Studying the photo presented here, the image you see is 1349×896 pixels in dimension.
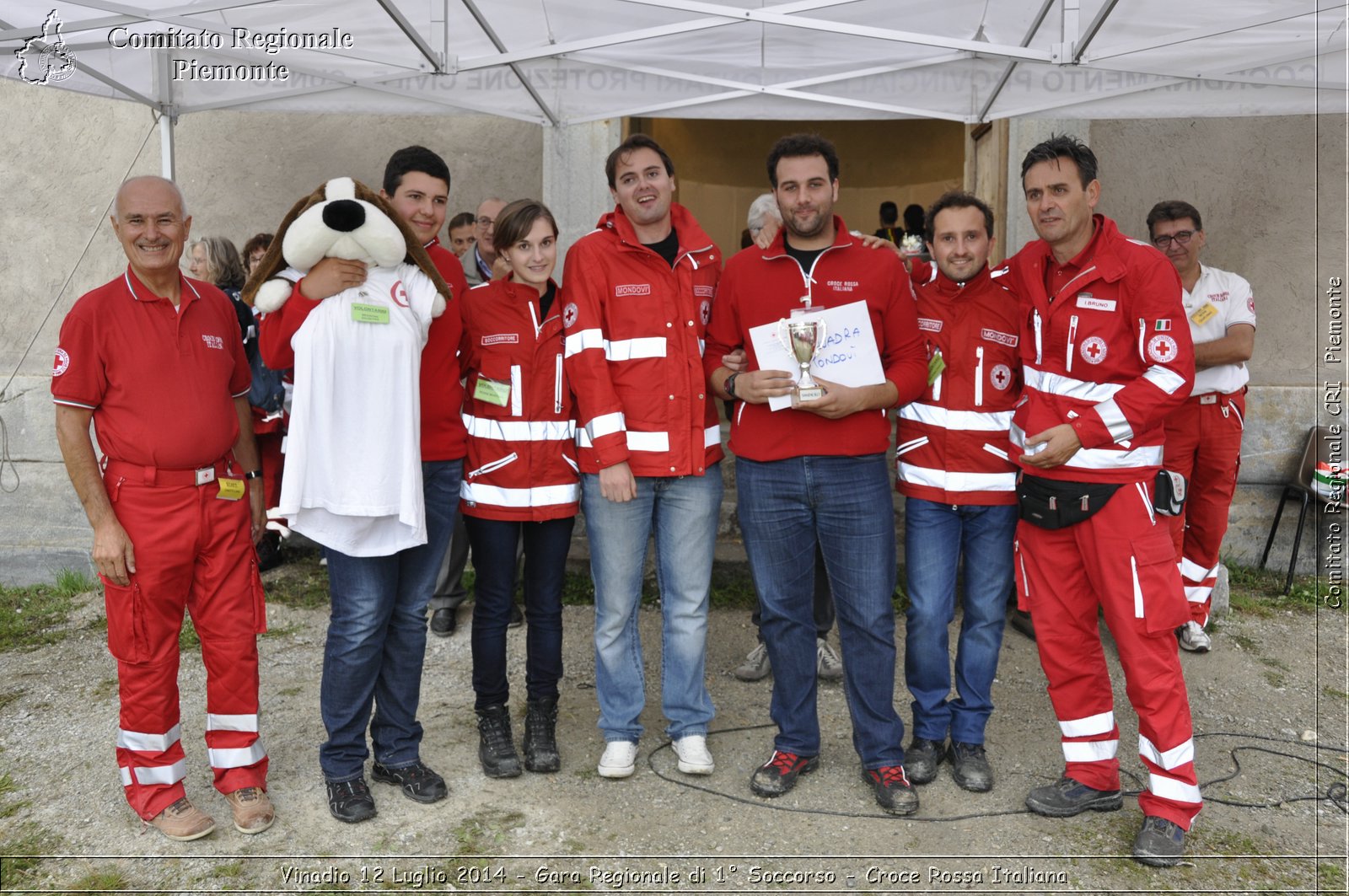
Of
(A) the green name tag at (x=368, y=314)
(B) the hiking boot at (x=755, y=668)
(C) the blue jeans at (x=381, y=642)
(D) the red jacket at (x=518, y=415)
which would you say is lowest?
(B) the hiking boot at (x=755, y=668)

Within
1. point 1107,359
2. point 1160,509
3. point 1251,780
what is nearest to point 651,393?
point 1107,359

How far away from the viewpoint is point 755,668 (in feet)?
16.0

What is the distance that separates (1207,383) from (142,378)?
494 centimetres

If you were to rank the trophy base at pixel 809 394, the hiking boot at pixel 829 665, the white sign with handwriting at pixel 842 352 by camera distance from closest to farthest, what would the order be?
the trophy base at pixel 809 394
the white sign with handwriting at pixel 842 352
the hiking boot at pixel 829 665

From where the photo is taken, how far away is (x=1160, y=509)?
330 cm

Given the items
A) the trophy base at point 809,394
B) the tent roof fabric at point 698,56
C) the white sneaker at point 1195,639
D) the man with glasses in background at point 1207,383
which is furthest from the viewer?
the white sneaker at point 1195,639

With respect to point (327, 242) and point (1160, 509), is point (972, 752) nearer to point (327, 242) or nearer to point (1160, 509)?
point (1160, 509)

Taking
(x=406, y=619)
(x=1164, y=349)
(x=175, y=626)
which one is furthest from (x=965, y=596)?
(x=175, y=626)

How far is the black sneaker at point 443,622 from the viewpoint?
536cm

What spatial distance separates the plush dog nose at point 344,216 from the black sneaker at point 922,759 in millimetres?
2776

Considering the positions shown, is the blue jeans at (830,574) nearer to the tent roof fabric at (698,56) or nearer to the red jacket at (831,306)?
the red jacket at (831,306)

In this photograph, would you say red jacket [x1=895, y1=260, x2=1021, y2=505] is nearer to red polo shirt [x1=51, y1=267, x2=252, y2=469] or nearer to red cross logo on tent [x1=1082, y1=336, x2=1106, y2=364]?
red cross logo on tent [x1=1082, y1=336, x2=1106, y2=364]

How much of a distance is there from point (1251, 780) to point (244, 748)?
3835 mm

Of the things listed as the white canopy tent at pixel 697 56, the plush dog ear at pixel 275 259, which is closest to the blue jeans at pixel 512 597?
the plush dog ear at pixel 275 259
